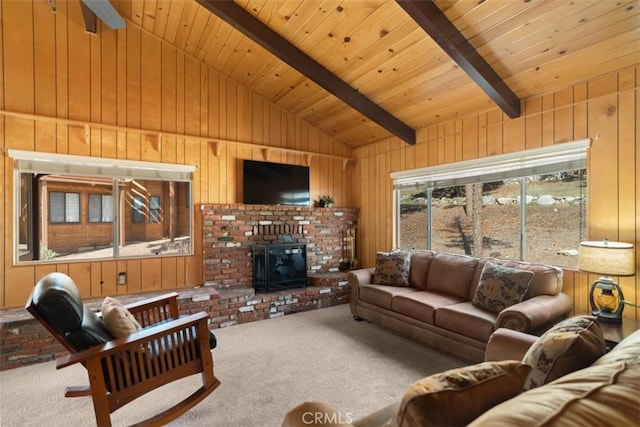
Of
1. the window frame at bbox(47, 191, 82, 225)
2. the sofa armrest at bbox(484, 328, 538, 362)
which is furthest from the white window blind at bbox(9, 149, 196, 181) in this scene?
the sofa armrest at bbox(484, 328, 538, 362)

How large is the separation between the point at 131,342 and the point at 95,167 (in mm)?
2796

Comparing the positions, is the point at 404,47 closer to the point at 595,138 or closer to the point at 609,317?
the point at 595,138

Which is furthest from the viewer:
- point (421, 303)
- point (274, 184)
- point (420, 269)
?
point (274, 184)

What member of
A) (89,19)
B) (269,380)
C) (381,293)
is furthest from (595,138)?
(89,19)

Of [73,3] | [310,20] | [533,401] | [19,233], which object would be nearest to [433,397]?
[533,401]

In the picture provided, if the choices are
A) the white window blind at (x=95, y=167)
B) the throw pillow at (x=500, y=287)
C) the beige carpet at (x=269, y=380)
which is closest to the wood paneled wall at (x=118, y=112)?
the white window blind at (x=95, y=167)

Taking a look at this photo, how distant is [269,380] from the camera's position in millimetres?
2477

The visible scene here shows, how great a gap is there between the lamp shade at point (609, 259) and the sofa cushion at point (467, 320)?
84 cm

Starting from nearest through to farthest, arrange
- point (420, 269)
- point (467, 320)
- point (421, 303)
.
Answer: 1. point (467, 320)
2. point (421, 303)
3. point (420, 269)

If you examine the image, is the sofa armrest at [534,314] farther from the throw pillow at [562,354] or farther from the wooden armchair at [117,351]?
the wooden armchair at [117,351]

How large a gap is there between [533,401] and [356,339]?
2786mm

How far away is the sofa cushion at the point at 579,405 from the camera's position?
0.60 metres

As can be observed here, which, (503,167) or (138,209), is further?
(138,209)

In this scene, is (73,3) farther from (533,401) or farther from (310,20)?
(533,401)
